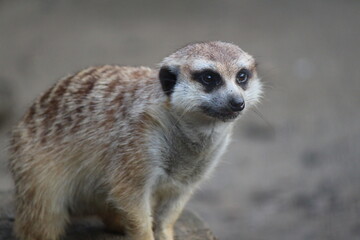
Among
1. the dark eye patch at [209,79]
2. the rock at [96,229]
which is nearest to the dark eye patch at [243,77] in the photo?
the dark eye patch at [209,79]

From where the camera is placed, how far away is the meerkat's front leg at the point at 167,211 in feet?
13.3

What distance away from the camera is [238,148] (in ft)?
25.4

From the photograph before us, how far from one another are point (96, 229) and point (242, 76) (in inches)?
54.0

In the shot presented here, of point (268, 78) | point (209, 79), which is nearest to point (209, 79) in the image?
point (209, 79)

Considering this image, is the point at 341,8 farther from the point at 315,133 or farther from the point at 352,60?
the point at 315,133

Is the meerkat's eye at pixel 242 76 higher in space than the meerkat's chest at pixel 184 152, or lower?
higher

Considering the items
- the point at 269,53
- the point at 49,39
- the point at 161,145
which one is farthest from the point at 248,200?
the point at 49,39

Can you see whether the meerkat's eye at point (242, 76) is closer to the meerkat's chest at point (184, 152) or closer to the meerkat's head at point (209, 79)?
the meerkat's head at point (209, 79)

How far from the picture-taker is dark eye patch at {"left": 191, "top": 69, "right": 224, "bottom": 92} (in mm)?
3543

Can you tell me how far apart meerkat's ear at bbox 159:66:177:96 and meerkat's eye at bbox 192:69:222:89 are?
136 mm

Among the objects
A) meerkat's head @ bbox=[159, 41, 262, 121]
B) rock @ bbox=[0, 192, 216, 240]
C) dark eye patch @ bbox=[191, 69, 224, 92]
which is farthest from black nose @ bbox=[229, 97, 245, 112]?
rock @ bbox=[0, 192, 216, 240]

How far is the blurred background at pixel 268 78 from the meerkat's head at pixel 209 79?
7.67 feet

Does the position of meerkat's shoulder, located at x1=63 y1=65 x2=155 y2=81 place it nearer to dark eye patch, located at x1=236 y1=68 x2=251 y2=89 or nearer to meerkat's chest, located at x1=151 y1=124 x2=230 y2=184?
meerkat's chest, located at x1=151 y1=124 x2=230 y2=184

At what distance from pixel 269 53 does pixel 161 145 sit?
5.63 meters
